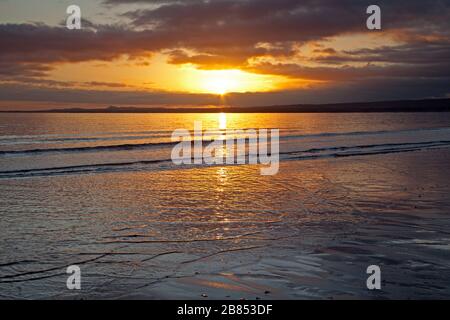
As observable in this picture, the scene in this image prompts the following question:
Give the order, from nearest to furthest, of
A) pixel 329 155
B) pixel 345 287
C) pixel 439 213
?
pixel 345 287 → pixel 439 213 → pixel 329 155

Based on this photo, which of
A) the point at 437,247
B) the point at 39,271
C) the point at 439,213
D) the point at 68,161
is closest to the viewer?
the point at 39,271

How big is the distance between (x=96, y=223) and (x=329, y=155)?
21.2 m

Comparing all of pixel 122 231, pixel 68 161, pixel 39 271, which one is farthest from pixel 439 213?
pixel 68 161

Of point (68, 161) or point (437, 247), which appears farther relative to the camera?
point (68, 161)

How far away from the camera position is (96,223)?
10.8 meters

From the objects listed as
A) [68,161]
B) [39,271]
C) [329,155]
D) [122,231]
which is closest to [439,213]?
[122,231]

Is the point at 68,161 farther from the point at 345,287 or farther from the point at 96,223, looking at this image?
the point at 345,287

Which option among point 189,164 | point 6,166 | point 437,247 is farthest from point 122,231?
point 6,166

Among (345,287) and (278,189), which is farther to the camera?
(278,189)

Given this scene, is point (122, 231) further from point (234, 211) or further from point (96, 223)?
point (234, 211)

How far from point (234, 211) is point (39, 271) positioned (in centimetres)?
595

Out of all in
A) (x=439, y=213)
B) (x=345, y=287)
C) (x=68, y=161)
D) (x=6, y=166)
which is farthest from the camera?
(x=68, y=161)

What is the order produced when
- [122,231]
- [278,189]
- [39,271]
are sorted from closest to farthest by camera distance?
[39,271] → [122,231] → [278,189]
